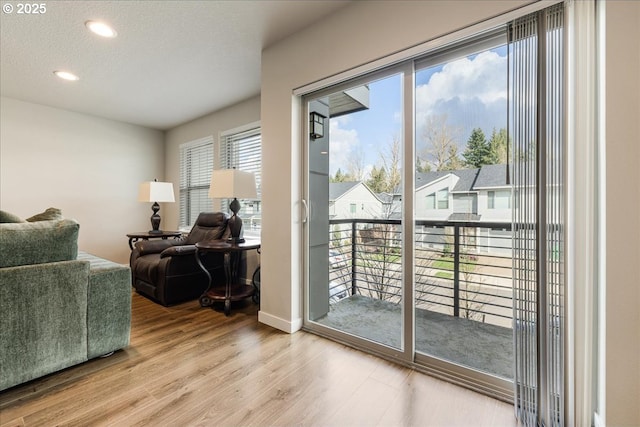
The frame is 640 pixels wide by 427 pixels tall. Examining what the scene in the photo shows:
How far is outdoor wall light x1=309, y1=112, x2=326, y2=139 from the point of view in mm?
2361

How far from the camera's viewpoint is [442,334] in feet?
5.95

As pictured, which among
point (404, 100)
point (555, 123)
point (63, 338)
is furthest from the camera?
point (404, 100)

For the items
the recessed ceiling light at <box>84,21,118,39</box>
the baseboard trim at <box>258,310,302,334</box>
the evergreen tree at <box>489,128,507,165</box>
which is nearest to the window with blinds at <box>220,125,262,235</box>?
the baseboard trim at <box>258,310,302,334</box>

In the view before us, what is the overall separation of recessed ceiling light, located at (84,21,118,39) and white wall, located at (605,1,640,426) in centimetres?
306

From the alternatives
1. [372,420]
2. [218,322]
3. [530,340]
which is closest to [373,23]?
[530,340]

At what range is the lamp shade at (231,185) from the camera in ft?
8.63

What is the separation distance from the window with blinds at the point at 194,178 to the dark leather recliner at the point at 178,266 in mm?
918

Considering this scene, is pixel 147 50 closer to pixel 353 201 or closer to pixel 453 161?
pixel 353 201

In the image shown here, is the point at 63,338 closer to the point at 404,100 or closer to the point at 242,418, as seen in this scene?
the point at 242,418

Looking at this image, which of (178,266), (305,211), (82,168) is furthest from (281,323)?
(82,168)

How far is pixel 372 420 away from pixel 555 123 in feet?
5.41

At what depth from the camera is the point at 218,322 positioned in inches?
99.6

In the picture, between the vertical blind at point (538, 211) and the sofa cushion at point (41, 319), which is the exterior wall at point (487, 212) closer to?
the vertical blind at point (538, 211)

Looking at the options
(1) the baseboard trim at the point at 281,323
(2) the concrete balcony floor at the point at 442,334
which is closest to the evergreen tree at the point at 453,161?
(2) the concrete balcony floor at the point at 442,334
